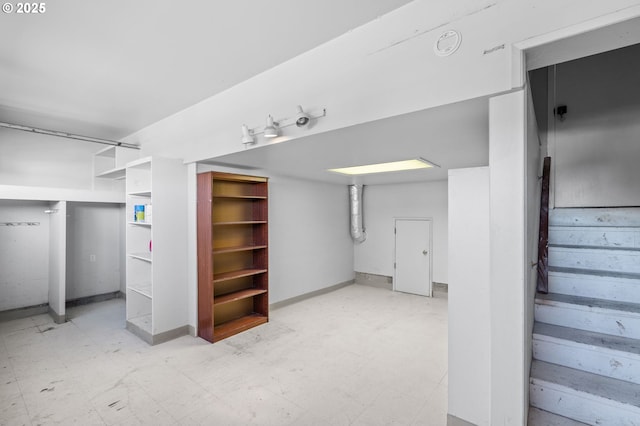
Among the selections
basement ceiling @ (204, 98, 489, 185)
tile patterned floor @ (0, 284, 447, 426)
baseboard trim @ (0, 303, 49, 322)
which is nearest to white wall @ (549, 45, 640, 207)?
basement ceiling @ (204, 98, 489, 185)

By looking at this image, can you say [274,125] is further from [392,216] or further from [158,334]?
[392,216]

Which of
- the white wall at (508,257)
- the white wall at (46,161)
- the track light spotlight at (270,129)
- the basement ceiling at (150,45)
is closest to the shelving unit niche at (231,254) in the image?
the basement ceiling at (150,45)

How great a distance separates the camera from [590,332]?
2092mm

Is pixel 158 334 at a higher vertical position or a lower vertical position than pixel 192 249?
lower

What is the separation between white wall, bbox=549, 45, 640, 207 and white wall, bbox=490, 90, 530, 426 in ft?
10.9

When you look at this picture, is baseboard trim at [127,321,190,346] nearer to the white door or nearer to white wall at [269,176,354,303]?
white wall at [269,176,354,303]

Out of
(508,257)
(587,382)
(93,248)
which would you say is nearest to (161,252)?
(93,248)

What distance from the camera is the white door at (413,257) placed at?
539cm

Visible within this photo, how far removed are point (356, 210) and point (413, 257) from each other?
1.46 metres

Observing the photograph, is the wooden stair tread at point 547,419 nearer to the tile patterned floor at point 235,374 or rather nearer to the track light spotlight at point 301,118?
the tile patterned floor at point 235,374

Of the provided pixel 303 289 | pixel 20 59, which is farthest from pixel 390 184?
pixel 20 59

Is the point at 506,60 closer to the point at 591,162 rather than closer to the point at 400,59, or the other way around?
the point at 400,59

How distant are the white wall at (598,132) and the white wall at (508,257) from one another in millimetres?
3327

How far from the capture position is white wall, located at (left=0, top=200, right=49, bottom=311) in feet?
13.7
